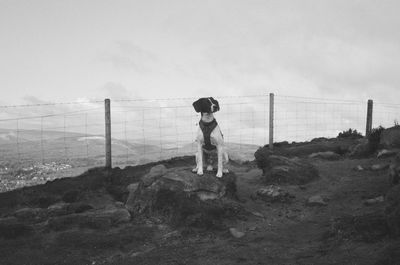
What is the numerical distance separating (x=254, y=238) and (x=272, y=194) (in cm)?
288

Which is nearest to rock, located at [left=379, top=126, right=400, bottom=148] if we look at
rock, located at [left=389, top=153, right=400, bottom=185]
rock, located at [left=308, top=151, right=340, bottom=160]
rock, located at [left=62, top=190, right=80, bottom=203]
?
rock, located at [left=308, top=151, right=340, bottom=160]

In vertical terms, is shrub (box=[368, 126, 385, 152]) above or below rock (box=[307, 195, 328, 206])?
above

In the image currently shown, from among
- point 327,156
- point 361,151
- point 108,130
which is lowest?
point 327,156

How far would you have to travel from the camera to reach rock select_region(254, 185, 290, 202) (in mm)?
10594

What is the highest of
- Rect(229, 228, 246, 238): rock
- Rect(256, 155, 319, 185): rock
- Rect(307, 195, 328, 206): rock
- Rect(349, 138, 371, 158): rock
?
Rect(349, 138, 371, 158): rock

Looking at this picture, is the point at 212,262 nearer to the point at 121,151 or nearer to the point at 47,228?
the point at 47,228

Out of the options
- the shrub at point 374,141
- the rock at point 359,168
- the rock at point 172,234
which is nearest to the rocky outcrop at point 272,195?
the rock at point 172,234

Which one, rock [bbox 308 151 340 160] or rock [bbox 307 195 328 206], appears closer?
rock [bbox 307 195 328 206]

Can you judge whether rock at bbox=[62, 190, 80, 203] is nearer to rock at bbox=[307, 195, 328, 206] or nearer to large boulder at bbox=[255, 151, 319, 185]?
large boulder at bbox=[255, 151, 319, 185]

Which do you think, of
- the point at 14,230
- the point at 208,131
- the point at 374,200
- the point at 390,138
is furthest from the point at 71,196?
the point at 390,138

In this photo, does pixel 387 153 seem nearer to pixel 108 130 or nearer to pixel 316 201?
pixel 316 201

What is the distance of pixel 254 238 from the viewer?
8.00 metres

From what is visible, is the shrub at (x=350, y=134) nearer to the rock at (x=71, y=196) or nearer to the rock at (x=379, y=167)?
the rock at (x=379, y=167)

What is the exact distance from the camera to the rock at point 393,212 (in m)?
6.63
